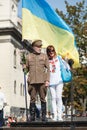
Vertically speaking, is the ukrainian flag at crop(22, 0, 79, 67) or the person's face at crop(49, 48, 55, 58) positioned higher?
the ukrainian flag at crop(22, 0, 79, 67)

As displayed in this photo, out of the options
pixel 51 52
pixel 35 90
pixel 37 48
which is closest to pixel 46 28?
pixel 51 52

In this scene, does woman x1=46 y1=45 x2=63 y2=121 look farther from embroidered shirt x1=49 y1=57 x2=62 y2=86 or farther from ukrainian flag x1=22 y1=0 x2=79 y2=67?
ukrainian flag x1=22 y1=0 x2=79 y2=67

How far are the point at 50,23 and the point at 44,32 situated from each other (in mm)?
445

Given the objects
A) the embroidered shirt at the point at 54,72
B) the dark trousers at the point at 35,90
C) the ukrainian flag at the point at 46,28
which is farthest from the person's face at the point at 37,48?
the dark trousers at the point at 35,90

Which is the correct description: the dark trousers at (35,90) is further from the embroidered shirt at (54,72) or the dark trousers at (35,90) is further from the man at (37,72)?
the embroidered shirt at (54,72)

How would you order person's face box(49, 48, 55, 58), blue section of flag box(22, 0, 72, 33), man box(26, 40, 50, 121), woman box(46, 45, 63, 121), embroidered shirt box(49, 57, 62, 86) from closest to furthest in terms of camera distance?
man box(26, 40, 50, 121) → person's face box(49, 48, 55, 58) → woman box(46, 45, 63, 121) → embroidered shirt box(49, 57, 62, 86) → blue section of flag box(22, 0, 72, 33)

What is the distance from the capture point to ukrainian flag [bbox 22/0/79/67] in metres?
9.58

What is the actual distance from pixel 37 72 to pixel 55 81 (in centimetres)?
70

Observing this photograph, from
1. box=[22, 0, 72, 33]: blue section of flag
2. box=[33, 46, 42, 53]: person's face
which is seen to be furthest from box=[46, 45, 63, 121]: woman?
box=[22, 0, 72, 33]: blue section of flag

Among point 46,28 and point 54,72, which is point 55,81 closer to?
point 54,72

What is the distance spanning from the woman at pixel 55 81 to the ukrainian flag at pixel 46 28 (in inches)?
12.5

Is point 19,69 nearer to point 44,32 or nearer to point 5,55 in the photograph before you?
point 5,55

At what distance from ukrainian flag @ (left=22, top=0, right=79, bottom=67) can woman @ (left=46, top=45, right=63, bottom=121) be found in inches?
12.5

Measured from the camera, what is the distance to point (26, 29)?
9.48 m
